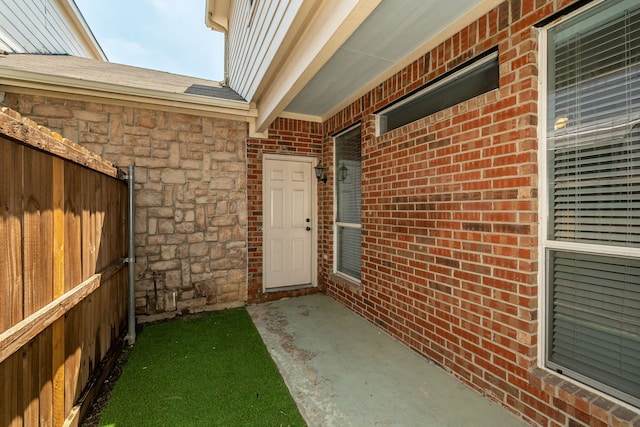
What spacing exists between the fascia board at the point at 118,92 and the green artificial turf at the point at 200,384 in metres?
2.64

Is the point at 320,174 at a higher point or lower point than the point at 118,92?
lower

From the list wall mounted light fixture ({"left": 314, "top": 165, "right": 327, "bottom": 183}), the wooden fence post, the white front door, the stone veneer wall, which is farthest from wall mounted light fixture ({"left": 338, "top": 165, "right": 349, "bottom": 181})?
the wooden fence post

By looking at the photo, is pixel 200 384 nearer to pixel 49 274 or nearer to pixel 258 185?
pixel 49 274

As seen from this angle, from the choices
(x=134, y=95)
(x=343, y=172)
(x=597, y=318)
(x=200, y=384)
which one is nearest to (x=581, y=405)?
(x=597, y=318)

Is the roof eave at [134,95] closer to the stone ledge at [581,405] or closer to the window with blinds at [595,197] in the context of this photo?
the window with blinds at [595,197]

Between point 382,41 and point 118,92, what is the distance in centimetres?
284

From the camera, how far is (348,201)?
388 centimetres

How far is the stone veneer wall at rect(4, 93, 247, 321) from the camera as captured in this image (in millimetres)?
3227

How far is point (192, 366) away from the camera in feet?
7.90

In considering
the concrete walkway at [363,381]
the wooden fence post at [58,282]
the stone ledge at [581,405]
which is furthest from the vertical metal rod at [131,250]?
the stone ledge at [581,405]

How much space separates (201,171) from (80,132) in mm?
1293

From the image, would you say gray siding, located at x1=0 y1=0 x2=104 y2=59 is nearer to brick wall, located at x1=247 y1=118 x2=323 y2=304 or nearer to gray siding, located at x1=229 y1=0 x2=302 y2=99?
gray siding, located at x1=229 y1=0 x2=302 y2=99

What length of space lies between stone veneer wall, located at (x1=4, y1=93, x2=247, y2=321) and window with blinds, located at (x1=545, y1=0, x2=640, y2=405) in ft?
10.8

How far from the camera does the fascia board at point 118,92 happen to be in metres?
2.82
